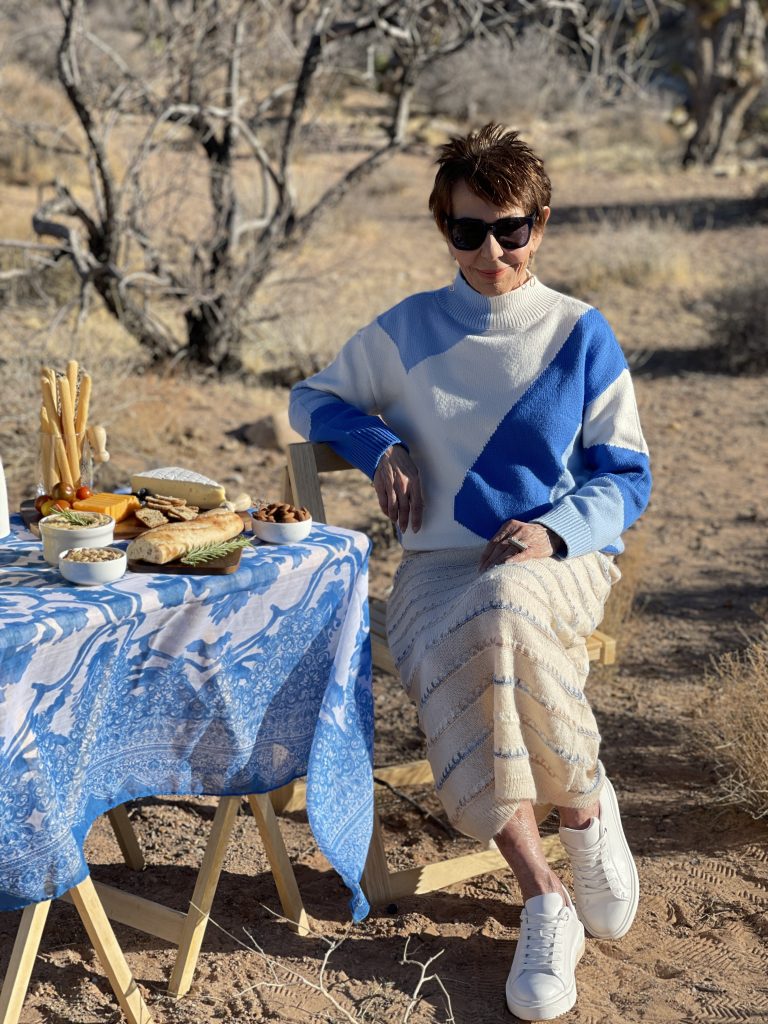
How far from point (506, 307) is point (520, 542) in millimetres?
605

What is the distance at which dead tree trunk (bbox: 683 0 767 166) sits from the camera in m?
18.3

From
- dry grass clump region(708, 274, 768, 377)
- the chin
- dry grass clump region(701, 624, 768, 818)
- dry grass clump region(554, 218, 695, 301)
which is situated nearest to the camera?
the chin

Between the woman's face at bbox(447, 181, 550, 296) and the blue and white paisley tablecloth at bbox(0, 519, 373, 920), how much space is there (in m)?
0.73

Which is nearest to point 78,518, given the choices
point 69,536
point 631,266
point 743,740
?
point 69,536

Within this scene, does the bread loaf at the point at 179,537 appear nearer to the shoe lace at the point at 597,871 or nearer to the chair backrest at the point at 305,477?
the chair backrest at the point at 305,477

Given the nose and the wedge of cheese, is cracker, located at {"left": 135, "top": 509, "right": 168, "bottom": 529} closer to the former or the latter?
the wedge of cheese

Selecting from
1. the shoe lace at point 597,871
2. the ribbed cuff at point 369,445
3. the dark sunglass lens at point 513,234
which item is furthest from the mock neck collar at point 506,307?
the shoe lace at point 597,871

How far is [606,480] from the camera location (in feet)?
9.19

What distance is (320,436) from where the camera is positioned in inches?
117

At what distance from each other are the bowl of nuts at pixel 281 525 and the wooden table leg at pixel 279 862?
0.58m

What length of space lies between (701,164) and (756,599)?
15.6 metres

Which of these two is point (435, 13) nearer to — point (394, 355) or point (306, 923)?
point (394, 355)

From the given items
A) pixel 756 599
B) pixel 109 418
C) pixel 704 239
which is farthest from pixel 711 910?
pixel 704 239

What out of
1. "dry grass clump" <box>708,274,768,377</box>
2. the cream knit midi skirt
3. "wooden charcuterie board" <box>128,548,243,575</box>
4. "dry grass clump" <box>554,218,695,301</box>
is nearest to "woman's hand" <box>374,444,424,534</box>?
the cream knit midi skirt
